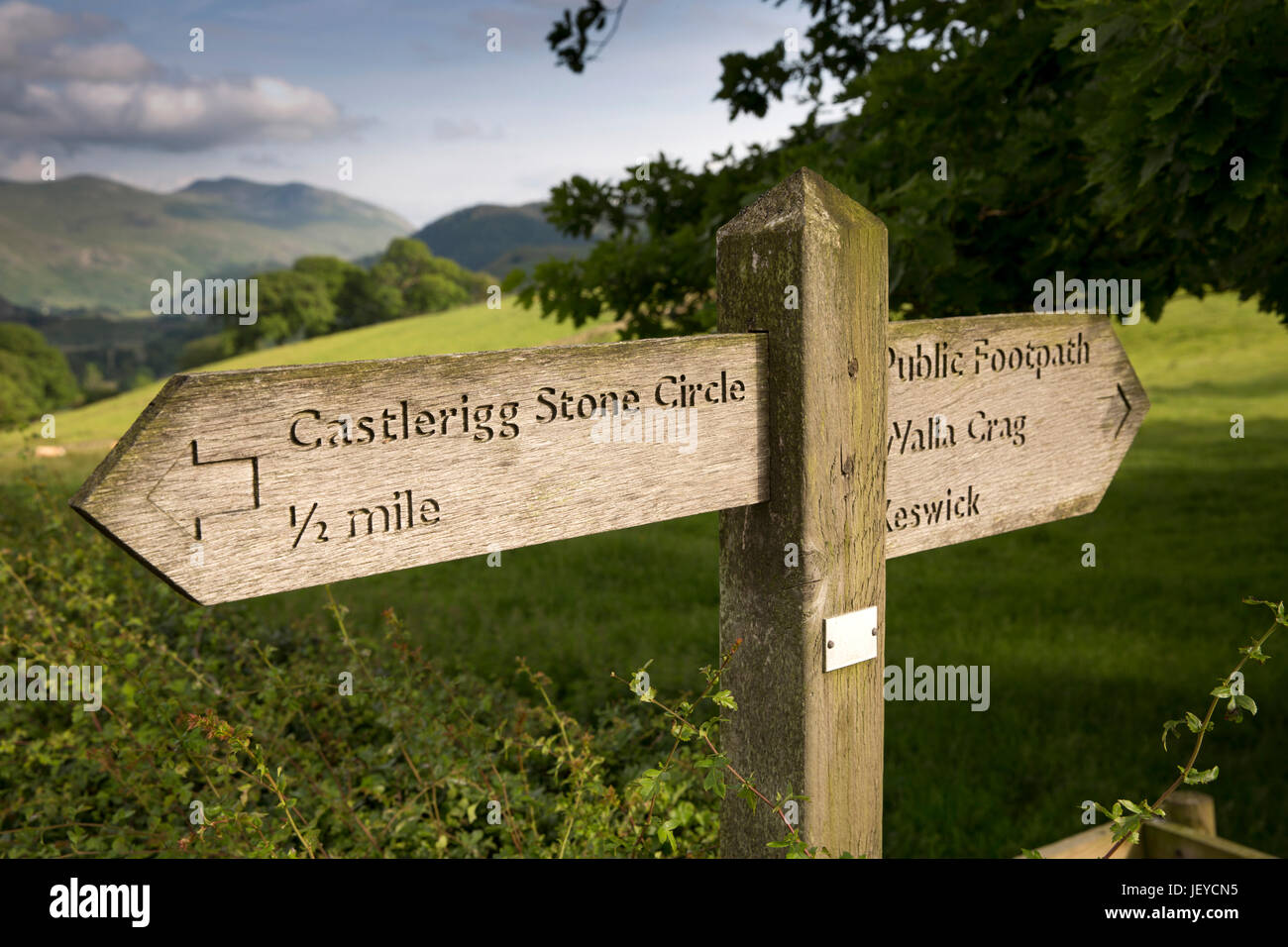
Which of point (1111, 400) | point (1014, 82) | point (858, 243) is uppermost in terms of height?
point (1014, 82)

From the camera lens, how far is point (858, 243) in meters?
2.07

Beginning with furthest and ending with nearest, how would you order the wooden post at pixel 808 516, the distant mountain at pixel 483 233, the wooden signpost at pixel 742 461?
the distant mountain at pixel 483 233 < the wooden post at pixel 808 516 < the wooden signpost at pixel 742 461

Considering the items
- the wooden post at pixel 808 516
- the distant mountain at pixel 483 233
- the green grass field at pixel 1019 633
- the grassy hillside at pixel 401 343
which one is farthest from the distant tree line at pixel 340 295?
the distant mountain at pixel 483 233

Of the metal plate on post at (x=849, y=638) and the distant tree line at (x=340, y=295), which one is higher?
the distant tree line at (x=340, y=295)

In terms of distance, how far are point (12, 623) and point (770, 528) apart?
18.2ft

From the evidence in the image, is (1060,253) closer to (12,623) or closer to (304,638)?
(304,638)

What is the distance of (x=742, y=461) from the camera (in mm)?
2008

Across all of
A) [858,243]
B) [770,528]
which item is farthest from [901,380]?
[770,528]

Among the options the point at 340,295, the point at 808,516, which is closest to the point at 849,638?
the point at 808,516

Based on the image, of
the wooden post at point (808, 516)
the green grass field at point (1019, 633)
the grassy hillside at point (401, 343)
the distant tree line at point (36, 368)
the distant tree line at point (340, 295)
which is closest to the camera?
the wooden post at point (808, 516)

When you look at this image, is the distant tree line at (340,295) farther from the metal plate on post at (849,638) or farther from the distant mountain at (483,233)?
the distant mountain at (483,233)

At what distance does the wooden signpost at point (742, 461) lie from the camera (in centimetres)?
149

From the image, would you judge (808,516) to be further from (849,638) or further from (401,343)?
(401,343)

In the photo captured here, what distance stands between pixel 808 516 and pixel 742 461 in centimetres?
18
